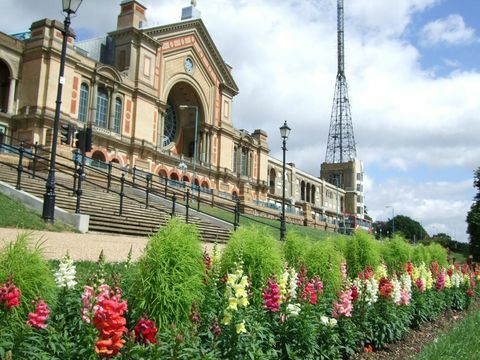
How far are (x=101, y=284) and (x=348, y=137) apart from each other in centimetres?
10347

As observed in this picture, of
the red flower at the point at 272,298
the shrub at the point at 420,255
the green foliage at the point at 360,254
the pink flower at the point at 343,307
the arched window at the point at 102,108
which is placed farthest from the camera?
the arched window at the point at 102,108

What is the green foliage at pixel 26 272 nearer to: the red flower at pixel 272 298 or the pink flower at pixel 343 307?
the red flower at pixel 272 298

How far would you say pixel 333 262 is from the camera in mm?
6738

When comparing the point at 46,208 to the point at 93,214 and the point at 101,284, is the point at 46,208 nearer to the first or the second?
the point at 93,214

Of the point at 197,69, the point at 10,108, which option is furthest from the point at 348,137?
the point at 10,108

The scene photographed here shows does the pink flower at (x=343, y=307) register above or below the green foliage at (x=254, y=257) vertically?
below

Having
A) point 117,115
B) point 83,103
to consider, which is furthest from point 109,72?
point 83,103

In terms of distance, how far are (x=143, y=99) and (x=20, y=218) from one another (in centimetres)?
3310

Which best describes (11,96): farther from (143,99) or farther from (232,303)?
(232,303)

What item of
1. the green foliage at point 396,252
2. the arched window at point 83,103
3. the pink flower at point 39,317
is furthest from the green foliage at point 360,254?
the arched window at point 83,103

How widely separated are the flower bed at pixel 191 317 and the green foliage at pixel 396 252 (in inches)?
162

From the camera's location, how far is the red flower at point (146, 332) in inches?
126

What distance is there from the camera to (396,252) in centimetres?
1133

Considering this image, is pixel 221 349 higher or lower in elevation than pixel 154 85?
lower
